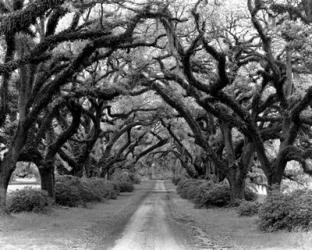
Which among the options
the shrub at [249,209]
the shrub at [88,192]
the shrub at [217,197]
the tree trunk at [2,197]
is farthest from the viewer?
the shrub at [88,192]

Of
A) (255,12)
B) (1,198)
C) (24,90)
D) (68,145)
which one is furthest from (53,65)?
(68,145)

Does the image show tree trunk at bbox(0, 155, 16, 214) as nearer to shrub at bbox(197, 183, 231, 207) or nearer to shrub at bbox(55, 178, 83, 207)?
shrub at bbox(55, 178, 83, 207)

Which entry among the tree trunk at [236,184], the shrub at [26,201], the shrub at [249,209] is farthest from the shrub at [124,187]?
the shrub at [249,209]

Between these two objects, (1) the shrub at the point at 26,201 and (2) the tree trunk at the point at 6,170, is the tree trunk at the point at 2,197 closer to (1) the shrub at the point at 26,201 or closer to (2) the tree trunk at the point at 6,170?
(2) the tree trunk at the point at 6,170

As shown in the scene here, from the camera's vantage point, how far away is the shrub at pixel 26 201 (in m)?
19.8

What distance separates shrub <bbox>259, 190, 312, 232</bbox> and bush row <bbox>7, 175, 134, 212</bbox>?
9811 mm

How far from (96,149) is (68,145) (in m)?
13.7

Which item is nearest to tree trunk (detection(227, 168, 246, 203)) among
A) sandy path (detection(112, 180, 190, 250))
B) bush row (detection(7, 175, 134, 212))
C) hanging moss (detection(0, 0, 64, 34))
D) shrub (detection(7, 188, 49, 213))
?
sandy path (detection(112, 180, 190, 250))

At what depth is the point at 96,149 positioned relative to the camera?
4553cm

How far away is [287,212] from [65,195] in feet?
44.7

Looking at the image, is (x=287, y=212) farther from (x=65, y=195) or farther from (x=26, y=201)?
(x=65, y=195)

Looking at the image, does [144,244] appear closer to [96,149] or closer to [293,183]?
[293,183]

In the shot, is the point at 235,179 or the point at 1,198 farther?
the point at 235,179

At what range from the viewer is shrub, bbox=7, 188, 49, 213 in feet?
65.1
